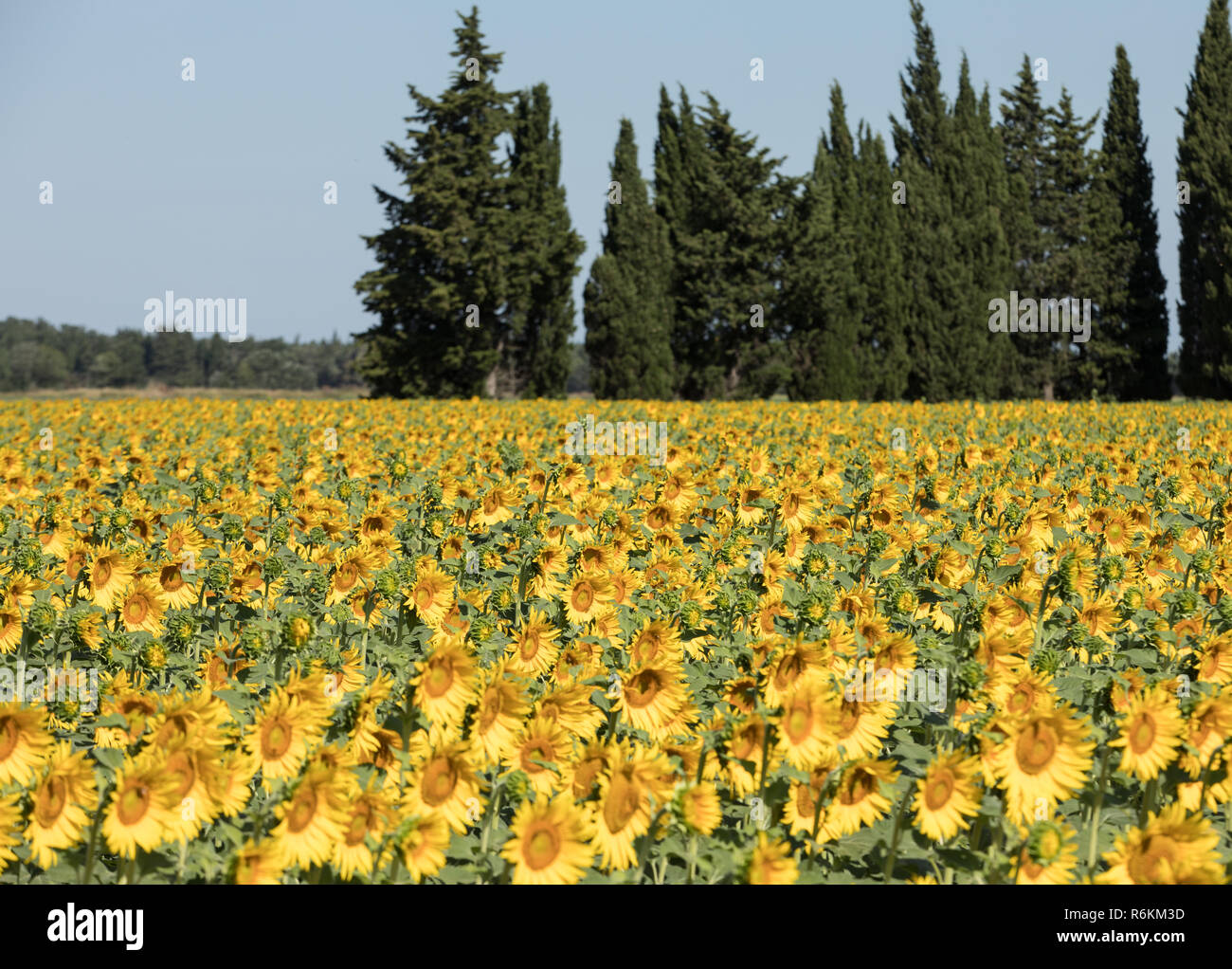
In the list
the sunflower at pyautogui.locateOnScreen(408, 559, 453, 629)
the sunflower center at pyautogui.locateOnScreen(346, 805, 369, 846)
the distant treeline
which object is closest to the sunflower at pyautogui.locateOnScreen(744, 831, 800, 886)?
the sunflower center at pyautogui.locateOnScreen(346, 805, 369, 846)

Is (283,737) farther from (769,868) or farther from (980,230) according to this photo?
(980,230)

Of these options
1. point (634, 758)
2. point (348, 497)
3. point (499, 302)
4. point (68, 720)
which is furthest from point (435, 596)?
point (499, 302)

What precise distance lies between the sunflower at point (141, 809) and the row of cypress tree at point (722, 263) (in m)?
36.5

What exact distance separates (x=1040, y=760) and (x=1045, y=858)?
44cm

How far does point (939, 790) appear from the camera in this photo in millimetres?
2996

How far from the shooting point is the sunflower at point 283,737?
3037 mm

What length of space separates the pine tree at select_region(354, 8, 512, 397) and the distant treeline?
78309 millimetres

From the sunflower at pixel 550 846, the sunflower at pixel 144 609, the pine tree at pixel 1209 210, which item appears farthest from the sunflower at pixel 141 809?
the pine tree at pixel 1209 210

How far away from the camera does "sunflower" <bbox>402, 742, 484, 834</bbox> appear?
2.90 metres

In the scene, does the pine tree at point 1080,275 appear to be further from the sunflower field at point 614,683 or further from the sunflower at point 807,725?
the sunflower at point 807,725

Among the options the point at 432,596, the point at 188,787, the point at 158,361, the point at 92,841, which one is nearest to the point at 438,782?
the point at 188,787

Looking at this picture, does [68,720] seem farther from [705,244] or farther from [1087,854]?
[705,244]

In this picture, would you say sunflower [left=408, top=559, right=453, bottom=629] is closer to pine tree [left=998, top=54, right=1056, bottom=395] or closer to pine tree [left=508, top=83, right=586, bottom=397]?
pine tree [left=508, top=83, right=586, bottom=397]
